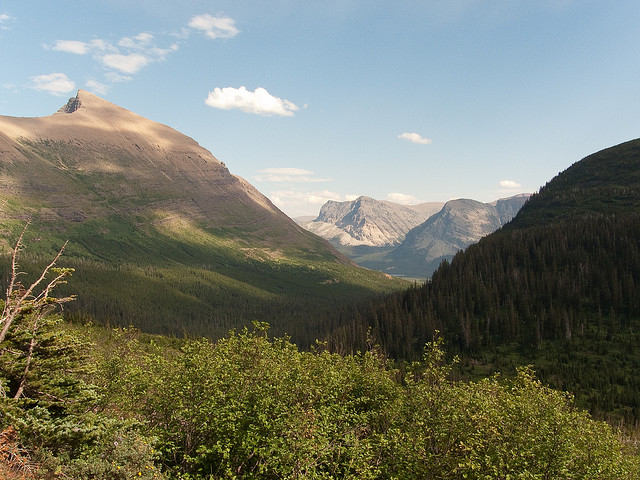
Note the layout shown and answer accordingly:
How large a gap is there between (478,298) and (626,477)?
529 feet

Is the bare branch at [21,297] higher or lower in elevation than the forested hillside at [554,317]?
higher

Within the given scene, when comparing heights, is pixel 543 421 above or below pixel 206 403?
below

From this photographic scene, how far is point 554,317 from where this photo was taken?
150 metres

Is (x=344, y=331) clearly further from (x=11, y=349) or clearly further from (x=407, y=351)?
(x=11, y=349)

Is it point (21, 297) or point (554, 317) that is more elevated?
point (21, 297)

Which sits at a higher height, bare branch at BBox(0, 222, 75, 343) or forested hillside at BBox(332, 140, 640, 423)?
bare branch at BBox(0, 222, 75, 343)

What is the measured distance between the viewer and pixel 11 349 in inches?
996

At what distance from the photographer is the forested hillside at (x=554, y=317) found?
122500 millimetres

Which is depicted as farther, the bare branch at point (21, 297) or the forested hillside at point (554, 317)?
the forested hillside at point (554, 317)

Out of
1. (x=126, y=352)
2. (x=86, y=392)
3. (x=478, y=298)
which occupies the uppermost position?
(x=86, y=392)

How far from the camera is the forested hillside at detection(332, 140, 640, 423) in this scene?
122 m

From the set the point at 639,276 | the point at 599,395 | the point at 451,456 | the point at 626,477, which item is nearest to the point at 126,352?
the point at 451,456

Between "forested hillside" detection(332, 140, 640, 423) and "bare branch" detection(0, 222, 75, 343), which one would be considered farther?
"forested hillside" detection(332, 140, 640, 423)

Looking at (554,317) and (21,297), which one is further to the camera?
(554,317)
